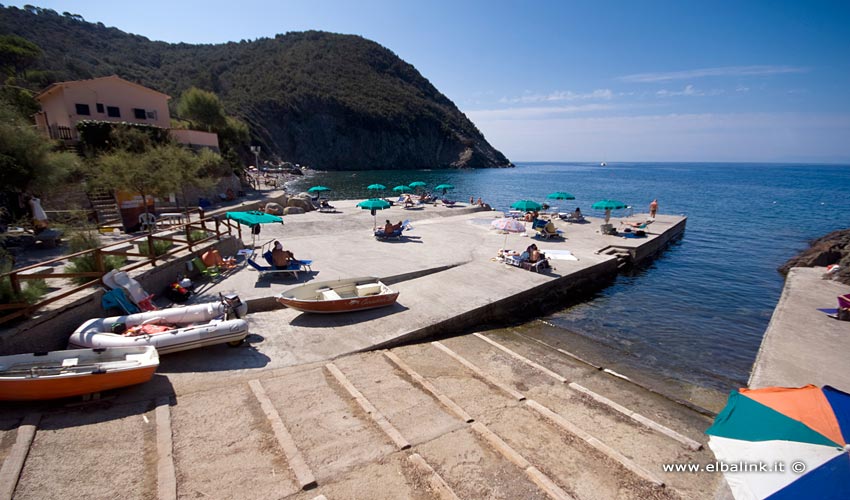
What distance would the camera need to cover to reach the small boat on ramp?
10.7m

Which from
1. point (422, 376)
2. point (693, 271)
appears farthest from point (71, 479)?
point (693, 271)

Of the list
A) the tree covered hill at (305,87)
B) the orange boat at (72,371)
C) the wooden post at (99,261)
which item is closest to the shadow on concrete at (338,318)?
the orange boat at (72,371)

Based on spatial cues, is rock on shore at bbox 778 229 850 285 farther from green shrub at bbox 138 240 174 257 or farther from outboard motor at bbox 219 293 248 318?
green shrub at bbox 138 240 174 257

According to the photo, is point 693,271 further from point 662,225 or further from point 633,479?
point 633,479

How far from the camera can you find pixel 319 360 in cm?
883

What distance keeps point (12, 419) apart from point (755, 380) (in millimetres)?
14037

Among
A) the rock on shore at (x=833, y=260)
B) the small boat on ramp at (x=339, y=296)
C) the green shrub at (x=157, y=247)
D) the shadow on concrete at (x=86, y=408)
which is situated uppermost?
the green shrub at (x=157, y=247)

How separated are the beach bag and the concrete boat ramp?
1.84 feet

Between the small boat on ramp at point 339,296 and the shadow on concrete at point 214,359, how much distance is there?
6.17 ft

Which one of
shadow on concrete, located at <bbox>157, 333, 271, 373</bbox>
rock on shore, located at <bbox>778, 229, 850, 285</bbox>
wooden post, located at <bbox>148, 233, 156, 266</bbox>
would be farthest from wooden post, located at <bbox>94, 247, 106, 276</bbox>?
rock on shore, located at <bbox>778, 229, 850, 285</bbox>

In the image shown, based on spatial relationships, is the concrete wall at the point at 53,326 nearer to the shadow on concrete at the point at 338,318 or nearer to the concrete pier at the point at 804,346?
the shadow on concrete at the point at 338,318

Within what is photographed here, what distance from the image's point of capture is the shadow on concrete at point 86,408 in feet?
20.1

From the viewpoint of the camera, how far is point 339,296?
11188 mm

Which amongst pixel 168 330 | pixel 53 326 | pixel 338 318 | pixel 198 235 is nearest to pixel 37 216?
pixel 198 235
